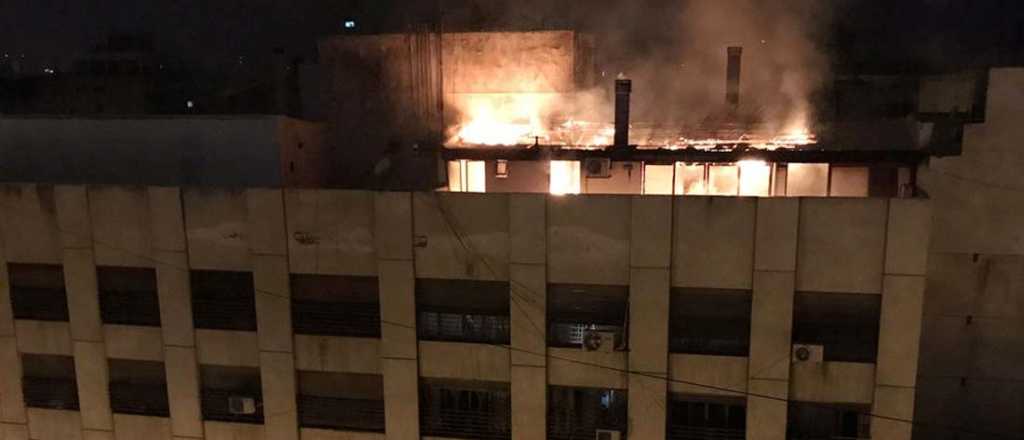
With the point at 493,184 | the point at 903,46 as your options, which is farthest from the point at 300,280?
the point at 903,46

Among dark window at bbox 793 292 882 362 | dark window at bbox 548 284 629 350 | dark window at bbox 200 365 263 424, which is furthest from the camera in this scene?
dark window at bbox 200 365 263 424

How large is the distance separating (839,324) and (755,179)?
114 inches

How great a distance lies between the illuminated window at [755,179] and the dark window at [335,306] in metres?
6.49

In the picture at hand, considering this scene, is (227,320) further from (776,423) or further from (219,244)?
(776,423)

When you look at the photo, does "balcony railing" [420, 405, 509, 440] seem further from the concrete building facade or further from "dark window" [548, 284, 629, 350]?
"dark window" [548, 284, 629, 350]

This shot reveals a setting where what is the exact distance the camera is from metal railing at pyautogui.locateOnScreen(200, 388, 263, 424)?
1023 cm

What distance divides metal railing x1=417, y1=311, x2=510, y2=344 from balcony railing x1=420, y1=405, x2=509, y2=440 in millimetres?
1214

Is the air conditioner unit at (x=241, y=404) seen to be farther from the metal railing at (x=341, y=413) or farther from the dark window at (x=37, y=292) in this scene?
the dark window at (x=37, y=292)

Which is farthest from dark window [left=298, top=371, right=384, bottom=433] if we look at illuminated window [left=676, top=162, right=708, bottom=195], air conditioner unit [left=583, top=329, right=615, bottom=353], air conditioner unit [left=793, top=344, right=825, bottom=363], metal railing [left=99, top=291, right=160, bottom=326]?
air conditioner unit [left=793, top=344, right=825, bottom=363]

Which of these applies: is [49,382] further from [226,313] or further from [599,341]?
[599,341]

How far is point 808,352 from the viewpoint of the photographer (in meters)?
8.66

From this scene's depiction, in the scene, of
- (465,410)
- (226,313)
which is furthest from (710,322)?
(226,313)

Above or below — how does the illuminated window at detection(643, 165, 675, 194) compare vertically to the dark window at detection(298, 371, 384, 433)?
above

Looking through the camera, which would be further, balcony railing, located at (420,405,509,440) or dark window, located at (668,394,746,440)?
balcony railing, located at (420,405,509,440)
